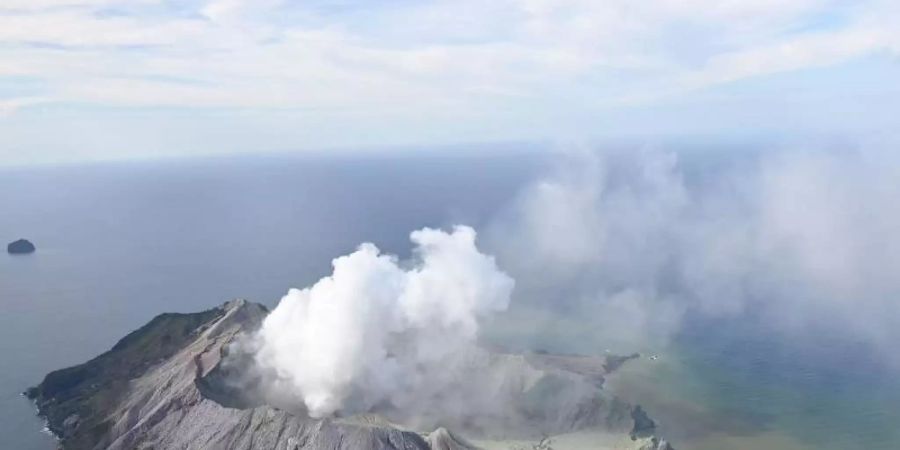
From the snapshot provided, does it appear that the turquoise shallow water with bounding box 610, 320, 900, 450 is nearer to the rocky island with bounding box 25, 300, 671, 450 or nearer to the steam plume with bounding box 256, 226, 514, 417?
the rocky island with bounding box 25, 300, 671, 450

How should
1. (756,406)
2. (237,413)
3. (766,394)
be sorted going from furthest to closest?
(766,394)
(756,406)
(237,413)

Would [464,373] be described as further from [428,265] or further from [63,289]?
[63,289]

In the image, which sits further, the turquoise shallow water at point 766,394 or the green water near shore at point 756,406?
the turquoise shallow water at point 766,394

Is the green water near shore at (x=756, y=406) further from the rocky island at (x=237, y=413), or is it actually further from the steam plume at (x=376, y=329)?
the steam plume at (x=376, y=329)

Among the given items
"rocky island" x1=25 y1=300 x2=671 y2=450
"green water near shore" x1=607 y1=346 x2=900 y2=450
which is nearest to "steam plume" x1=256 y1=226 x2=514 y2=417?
"rocky island" x1=25 y1=300 x2=671 y2=450

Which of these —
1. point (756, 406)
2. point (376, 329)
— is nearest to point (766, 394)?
point (756, 406)

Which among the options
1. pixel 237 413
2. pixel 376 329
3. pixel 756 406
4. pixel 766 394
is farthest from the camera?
pixel 766 394

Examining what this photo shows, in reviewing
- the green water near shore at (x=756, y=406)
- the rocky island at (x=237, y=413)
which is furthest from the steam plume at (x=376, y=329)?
the green water near shore at (x=756, y=406)

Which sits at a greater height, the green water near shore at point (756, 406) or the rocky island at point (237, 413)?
the green water near shore at point (756, 406)

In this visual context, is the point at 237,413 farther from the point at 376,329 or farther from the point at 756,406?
the point at 756,406
